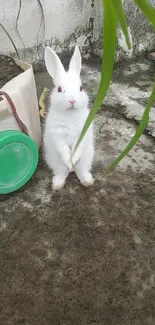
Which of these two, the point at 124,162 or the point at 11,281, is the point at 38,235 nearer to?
the point at 11,281

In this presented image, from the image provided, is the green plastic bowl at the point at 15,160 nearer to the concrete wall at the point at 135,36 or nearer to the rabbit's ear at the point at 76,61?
the rabbit's ear at the point at 76,61

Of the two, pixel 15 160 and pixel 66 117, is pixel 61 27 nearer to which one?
pixel 66 117

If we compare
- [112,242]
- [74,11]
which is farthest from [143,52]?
[112,242]

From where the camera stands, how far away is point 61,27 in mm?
3084

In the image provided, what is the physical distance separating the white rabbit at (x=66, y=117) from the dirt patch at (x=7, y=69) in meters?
0.25

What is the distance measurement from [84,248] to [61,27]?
1977 millimetres

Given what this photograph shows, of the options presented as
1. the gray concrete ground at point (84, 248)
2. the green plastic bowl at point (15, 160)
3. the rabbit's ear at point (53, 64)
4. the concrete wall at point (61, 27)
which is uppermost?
the rabbit's ear at point (53, 64)

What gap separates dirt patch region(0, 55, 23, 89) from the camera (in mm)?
2066

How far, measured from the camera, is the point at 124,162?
221 centimetres

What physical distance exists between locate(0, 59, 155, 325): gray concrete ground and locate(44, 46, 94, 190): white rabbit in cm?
16

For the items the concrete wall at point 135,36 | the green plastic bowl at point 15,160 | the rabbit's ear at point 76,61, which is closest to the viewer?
the green plastic bowl at point 15,160

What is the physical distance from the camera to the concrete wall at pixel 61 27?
9.38 feet

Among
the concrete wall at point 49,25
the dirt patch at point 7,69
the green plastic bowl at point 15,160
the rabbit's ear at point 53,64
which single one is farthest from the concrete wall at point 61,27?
the green plastic bowl at point 15,160

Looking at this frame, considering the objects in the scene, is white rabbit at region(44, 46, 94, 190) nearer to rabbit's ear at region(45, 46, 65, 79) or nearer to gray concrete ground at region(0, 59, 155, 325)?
rabbit's ear at region(45, 46, 65, 79)
